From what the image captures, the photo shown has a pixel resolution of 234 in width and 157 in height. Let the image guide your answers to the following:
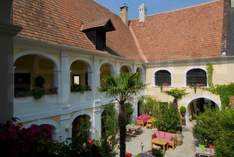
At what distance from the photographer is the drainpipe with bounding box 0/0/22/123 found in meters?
4.95

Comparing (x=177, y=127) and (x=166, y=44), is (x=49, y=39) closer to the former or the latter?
(x=177, y=127)

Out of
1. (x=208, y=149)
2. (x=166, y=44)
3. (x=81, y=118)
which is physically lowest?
(x=208, y=149)

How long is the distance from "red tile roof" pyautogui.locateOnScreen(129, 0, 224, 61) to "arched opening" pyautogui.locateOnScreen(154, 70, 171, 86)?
4.85 feet

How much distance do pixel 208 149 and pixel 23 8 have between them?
515 inches

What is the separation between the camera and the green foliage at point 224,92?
727 inches

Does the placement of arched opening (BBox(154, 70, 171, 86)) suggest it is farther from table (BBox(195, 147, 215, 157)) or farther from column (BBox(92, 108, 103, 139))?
table (BBox(195, 147, 215, 157))

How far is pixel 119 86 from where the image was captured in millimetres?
11234

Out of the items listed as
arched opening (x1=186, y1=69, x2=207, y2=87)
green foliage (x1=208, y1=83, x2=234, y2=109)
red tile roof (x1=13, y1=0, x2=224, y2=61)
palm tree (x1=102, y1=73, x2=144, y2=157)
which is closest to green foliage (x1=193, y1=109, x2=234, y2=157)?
palm tree (x1=102, y1=73, x2=144, y2=157)

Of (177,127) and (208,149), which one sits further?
(177,127)

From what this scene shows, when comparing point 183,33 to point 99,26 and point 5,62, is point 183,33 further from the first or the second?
point 5,62

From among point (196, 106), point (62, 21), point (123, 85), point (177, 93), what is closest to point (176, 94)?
point (177, 93)

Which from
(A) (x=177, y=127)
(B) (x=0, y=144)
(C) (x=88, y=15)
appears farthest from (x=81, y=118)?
(B) (x=0, y=144)

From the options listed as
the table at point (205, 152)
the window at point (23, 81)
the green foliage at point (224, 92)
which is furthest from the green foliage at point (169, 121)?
the window at point (23, 81)

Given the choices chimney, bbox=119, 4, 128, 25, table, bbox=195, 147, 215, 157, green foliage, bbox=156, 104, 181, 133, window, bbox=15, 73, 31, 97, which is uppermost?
chimney, bbox=119, 4, 128, 25
